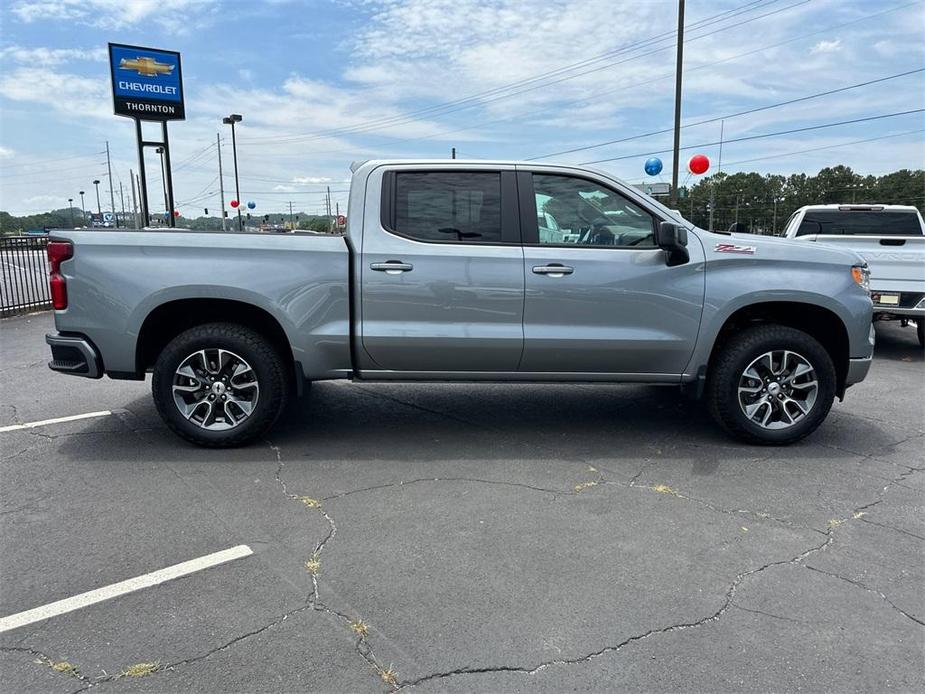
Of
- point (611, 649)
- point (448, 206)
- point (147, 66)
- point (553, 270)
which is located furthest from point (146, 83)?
point (611, 649)

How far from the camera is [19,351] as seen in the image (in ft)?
27.2

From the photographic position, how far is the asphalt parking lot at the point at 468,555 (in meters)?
2.38

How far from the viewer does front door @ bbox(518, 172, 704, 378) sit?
4461mm

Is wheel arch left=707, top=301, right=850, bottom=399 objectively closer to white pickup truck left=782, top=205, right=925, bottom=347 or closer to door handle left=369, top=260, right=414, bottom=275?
door handle left=369, top=260, right=414, bottom=275

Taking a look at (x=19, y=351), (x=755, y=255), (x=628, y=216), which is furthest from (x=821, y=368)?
(x=19, y=351)

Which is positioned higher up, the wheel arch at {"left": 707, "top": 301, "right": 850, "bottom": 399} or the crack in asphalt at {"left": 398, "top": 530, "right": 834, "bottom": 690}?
the wheel arch at {"left": 707, "top": 301, "right": 850, "bottom": 399}

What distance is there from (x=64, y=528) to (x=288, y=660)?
179cm

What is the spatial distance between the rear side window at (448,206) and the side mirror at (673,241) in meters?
1.10

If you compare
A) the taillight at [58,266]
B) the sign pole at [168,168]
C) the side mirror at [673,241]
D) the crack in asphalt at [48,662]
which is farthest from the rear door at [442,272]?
the sign pole at [168,168]

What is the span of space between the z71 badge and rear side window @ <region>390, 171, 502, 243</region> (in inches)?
61.1

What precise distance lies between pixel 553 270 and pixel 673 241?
2.70 feet

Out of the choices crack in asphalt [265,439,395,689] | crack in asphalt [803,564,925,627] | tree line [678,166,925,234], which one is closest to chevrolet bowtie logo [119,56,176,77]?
crack in asphalt [265,439,395,689]

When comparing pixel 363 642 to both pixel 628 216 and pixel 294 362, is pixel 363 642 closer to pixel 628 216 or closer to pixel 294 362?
pixel 294 362

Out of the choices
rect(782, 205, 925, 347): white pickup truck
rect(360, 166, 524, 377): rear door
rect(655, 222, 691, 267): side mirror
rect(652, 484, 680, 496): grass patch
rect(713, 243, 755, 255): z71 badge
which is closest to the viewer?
rect(652, 484, 680, 496): grass patch
